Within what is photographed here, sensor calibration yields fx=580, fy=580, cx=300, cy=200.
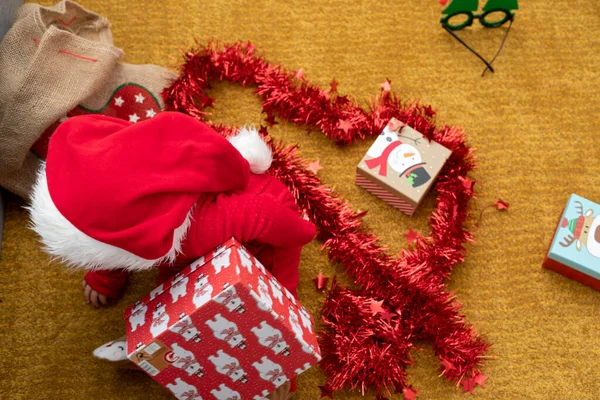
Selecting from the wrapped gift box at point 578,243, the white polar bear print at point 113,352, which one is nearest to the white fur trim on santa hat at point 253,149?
the white polar bear print at point 113,352

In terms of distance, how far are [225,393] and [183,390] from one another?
0.24 ft

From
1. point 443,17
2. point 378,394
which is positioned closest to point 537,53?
point 443,17

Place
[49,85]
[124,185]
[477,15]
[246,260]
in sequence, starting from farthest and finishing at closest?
[477,15]
[49,85]
[246,260]
[124,185]

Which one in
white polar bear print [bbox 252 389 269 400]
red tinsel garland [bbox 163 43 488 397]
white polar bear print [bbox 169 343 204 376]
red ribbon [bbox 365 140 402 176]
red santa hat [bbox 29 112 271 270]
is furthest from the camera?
red ribbon [bbox 365 140 402 176]

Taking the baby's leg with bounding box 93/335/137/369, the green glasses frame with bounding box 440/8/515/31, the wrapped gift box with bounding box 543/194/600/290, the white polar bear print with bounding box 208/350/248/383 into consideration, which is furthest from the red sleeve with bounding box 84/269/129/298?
the green glasses frame with bounding box 440/8/515/31

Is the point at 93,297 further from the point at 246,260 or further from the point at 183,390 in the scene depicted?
the point at 246,260

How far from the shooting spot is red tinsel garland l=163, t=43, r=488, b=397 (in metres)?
1.15

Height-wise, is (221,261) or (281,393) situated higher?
(221,261)

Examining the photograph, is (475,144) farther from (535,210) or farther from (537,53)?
(537,53)

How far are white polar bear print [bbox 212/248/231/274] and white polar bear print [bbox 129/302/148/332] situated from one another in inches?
5.8

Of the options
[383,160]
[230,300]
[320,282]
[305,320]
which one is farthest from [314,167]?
[230,300]

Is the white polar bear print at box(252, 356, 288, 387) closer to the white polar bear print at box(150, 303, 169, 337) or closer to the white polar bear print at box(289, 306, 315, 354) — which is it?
the white polar bear print at box(289, 306, 315, 354)

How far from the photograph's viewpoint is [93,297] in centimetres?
120

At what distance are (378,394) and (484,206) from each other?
487 millimetres
